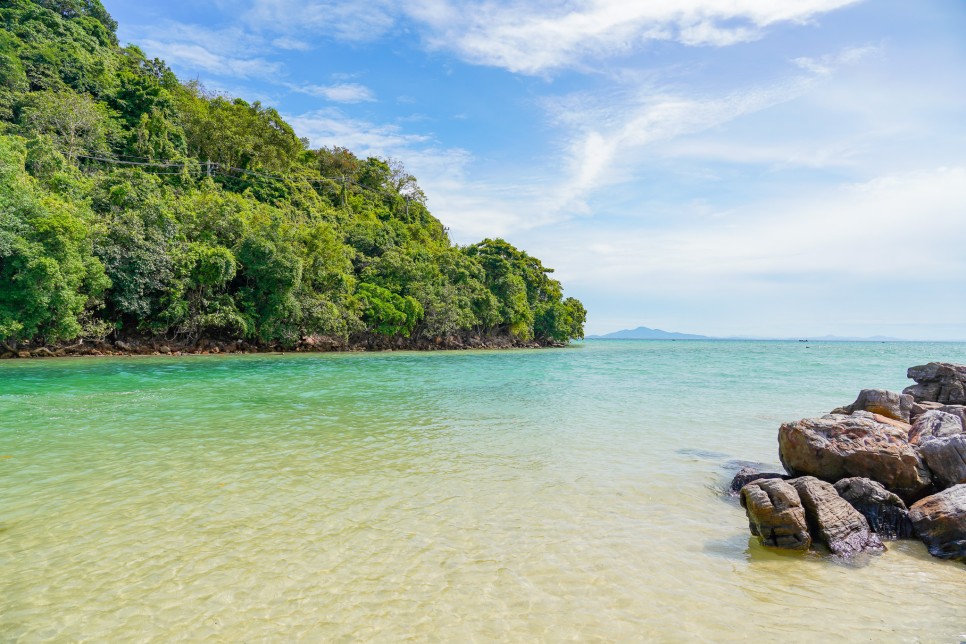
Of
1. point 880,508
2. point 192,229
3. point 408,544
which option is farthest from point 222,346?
point 880,508

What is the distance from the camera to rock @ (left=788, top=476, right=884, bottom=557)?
437 centimetres

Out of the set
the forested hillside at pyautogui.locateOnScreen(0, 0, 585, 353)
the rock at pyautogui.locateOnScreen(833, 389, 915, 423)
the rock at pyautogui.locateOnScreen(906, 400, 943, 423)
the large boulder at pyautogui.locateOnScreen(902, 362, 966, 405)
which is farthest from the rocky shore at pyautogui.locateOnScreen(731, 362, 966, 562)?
the forested hillside at pyautogui.locateOnScreen(0, 0, 585, 353)

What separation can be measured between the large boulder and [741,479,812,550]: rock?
377 inches

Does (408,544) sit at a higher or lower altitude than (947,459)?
lower

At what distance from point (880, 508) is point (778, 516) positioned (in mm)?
1363

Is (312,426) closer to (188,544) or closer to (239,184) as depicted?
(188,544)

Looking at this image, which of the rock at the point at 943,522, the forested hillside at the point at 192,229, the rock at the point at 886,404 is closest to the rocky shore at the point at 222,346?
the forested hillside at the point at 192,229

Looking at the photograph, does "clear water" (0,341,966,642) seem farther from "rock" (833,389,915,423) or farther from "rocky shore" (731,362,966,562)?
"rock" (833,389,915,423)

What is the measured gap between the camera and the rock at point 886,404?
339 inches

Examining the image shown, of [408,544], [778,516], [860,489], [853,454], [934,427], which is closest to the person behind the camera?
[408,544]

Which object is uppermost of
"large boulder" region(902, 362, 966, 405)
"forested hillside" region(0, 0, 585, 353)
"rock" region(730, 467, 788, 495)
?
"forested hillside" region(0, 0, 585, 353)

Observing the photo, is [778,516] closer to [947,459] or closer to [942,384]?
[947,459]

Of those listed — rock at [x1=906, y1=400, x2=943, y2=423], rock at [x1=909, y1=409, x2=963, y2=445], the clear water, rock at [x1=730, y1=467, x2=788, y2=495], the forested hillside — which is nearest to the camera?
the clear water

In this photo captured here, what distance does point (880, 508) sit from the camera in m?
4.85
